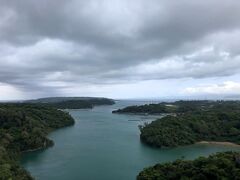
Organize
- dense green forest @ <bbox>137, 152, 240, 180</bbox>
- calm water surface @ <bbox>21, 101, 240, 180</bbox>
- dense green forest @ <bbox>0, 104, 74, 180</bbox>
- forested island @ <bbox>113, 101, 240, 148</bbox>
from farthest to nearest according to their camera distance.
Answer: forested island @ <bbox>113, 101, 240, 148</bbox> < calm water surface @ <bbox>21, 101, 240, 180</bbox> < dense green forest @ <bbox>0, 104, 74, 180</bbox> < dense green forest @ <bbox>137, 152, 240, 180</bbox>

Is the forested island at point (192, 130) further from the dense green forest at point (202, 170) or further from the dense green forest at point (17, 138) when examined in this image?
the dense green forest at point (202, 170)

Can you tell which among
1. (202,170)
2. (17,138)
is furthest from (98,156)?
(202,170)

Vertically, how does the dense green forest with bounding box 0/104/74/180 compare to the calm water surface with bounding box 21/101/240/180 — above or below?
above

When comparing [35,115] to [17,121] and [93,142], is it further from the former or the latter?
[93,142]

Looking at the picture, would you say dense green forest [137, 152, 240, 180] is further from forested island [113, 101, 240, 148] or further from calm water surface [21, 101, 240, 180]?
forested island [113, 101, 240, 148]

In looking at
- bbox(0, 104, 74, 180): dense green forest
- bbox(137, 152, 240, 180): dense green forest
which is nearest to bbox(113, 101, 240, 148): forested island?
bbox(0, 104, 74, 180): dense green forest

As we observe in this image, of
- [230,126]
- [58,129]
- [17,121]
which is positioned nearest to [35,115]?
[58,129]

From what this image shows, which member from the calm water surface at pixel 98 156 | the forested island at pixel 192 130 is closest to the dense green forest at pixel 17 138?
the calm water surface at pixel 98 156

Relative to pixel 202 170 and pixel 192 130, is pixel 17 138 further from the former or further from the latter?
pixel 202 170

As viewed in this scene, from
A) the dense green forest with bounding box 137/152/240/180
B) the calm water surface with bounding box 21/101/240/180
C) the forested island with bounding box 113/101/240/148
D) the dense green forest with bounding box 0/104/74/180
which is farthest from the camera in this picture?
the forested island with bounding box 113/101/240/148

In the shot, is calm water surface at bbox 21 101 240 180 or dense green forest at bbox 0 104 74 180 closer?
dense green forest at bbox 0 104 74 180
